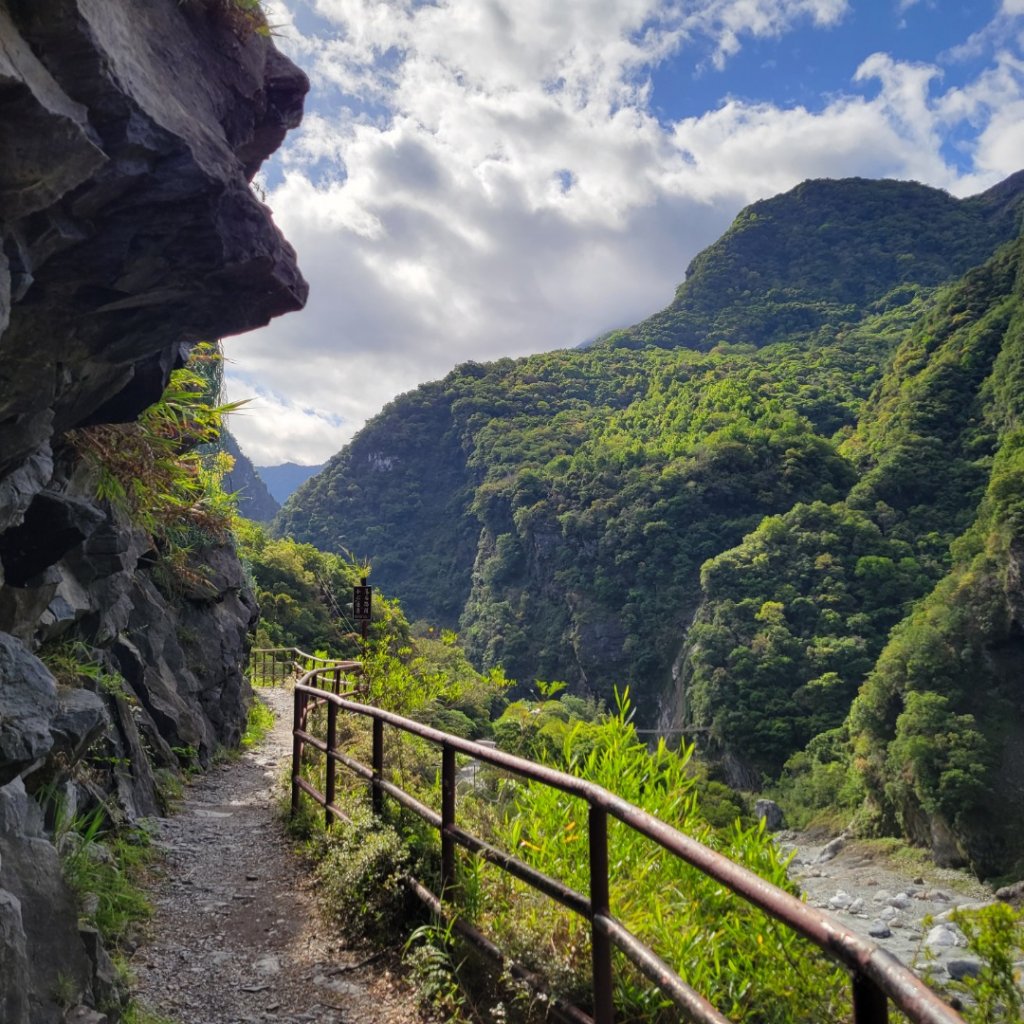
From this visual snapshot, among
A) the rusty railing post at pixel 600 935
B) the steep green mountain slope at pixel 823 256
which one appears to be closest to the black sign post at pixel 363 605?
the rusty railing post at pixel 600 935

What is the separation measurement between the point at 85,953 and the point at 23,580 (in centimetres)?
229

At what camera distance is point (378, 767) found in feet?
13.0

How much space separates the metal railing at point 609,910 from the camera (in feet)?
3.76

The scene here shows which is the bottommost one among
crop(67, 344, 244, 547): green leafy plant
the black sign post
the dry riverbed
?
the dry riverbed

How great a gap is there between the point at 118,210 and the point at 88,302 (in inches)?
20.3

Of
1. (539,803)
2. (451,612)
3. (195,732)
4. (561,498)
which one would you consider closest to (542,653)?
(561,498)

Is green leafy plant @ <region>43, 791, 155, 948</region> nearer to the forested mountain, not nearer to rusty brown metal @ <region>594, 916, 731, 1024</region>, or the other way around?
rusty brown metal @ <region>594, 916, 731, 1024</region>

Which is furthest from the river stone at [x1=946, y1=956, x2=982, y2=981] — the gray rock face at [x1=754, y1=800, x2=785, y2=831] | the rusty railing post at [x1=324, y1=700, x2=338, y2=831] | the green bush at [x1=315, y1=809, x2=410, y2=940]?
the gray rock face at [x1=754, y1=800, x2=785, y2=831]

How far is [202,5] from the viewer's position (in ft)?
14.4

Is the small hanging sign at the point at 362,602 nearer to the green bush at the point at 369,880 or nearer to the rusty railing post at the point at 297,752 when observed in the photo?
the rusty railing post at the point at 297,752

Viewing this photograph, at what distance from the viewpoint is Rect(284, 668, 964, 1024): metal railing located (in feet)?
3.76

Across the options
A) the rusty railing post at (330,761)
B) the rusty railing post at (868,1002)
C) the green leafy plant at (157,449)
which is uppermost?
the green leafy plant at (157,449)

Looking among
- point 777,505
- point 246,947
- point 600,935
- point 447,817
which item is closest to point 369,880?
point 246,947

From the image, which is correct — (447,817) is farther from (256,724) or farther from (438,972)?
(256,724)
